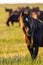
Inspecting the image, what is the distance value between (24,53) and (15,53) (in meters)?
0.38

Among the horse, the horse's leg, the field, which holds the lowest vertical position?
the field

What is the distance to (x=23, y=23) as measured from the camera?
10.5 metres

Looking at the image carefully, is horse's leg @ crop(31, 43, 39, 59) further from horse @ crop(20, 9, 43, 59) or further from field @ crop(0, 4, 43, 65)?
field @ crop(0, 4, 43, 65)

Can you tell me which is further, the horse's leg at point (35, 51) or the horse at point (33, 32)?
the horse's leg at point (35, 51)

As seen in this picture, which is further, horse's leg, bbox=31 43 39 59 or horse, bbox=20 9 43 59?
horse's leg, bbox=31 43 39 59

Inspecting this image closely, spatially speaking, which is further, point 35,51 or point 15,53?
point 15,53

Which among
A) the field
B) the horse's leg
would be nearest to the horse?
the horse's leg

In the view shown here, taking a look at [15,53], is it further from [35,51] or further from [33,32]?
[33,32]

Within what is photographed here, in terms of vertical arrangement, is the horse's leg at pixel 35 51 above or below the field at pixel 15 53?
above

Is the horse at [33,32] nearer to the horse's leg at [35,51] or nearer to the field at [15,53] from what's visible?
the horse's leg at [35,51]

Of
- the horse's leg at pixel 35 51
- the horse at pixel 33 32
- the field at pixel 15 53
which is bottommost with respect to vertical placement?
the field at pixel 15 53

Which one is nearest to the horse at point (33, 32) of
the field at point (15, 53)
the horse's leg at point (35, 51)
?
the horse's leg at point (35, 51)

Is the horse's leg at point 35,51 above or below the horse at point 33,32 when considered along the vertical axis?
below

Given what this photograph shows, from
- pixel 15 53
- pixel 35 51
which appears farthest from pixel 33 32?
pixel 15 53
